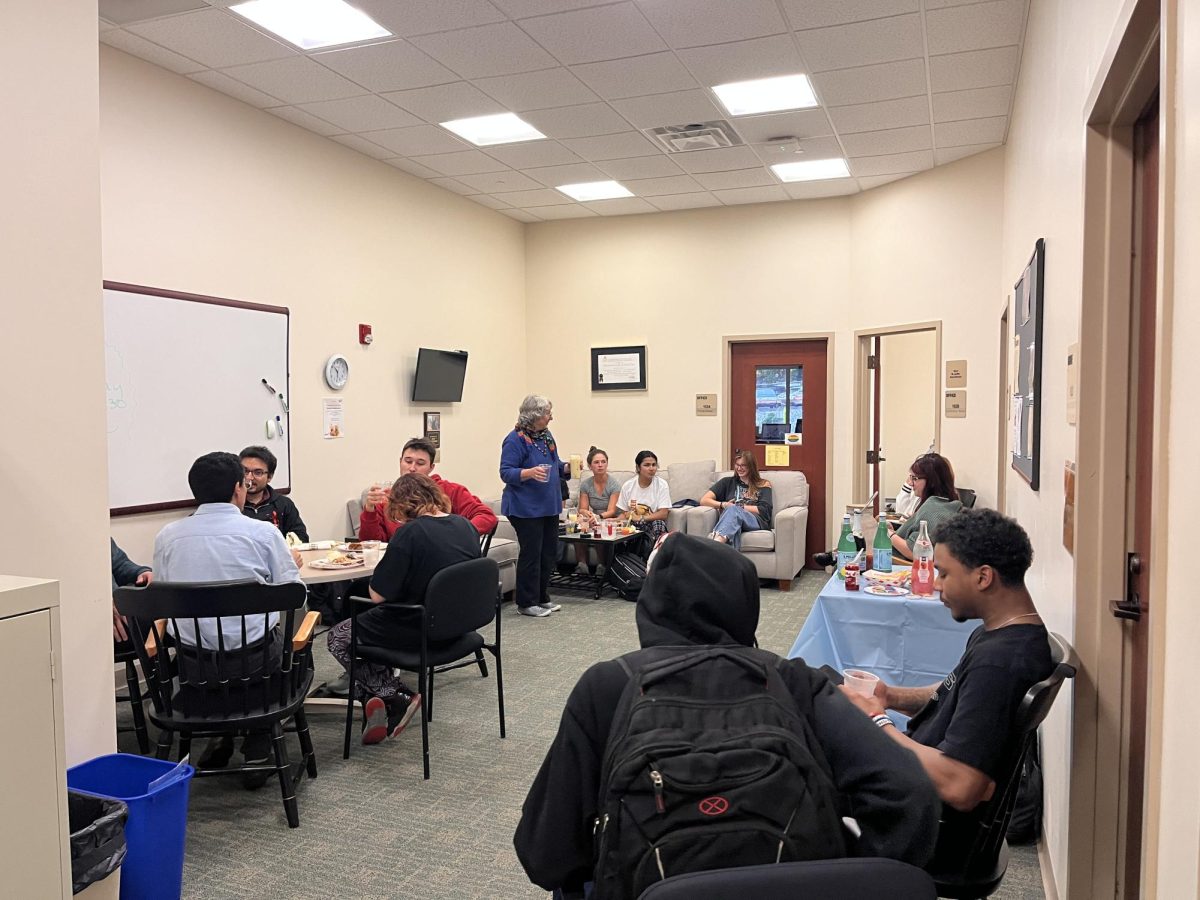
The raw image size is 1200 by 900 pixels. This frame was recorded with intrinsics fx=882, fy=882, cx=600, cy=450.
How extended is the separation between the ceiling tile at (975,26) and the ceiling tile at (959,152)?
1815 millimetres

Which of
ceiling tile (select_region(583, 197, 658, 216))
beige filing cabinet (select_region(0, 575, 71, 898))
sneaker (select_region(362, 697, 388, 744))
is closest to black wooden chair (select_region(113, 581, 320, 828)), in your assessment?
sneaker (select_region(362, 697, 388, 744))

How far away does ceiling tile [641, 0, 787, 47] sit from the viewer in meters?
3.96

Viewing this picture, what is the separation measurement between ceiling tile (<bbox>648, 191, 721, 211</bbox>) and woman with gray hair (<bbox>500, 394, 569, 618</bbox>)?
8.02 feet

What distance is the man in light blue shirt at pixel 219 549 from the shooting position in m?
3.02

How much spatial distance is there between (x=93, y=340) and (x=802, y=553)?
5617 mm

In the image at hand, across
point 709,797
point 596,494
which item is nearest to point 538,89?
point 596,494

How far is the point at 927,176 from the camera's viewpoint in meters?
6.69

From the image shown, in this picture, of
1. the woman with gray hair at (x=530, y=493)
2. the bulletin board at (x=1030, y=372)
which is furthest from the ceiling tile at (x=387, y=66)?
the bulletin board at (x=1030, y=372)

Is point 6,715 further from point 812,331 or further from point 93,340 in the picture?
point 812,331

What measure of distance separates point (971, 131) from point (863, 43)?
5.83 feet

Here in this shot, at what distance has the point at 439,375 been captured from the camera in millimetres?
6988

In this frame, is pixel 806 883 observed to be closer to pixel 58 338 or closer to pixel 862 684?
pixel 862 684

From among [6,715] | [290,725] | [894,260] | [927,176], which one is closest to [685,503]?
[894,260]

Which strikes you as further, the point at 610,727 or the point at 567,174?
the point at 567,174
